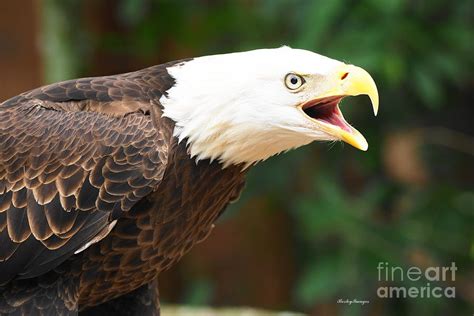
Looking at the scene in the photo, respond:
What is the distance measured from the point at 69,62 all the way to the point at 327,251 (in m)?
2.49

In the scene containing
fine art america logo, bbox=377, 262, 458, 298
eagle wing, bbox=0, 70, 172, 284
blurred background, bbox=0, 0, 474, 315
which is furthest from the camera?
fine art america logo, bbox=377, 262, 458, 298

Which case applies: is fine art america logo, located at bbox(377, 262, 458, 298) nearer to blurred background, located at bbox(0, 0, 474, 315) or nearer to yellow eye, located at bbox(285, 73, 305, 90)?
blurred background, located at bbox(0, 0, 474, 315)

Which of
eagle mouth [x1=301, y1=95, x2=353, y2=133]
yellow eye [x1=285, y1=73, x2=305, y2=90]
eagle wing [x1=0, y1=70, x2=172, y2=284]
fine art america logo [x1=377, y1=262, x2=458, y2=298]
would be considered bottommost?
fine art america logo [x1=377, y1=262, x2=458, y2=298]

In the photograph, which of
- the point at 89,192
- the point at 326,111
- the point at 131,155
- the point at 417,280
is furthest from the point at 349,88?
the point at 417,280

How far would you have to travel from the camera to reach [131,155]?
11.3 ft

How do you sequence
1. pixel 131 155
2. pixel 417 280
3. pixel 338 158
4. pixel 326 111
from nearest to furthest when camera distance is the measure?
pixel 131 155, pixel 326 111, pixel 417 280, pixel 338 158

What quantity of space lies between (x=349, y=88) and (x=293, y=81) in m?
0.20

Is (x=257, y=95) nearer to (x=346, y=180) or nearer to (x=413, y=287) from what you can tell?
(x=413, y=287)

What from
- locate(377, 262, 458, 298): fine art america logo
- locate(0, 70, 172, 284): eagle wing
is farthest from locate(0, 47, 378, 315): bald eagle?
locate(377, 262, 458, 298): fine art america logo

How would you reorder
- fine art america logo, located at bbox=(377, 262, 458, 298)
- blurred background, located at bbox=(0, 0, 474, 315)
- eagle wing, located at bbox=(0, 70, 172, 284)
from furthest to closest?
fine art america logo, located at bbox=(377, 262, 458, 298)
blurred background, located at bbox=(0, 0, 474, 315)
eagle wing, located at bbox=(0, 70, 172, 284)

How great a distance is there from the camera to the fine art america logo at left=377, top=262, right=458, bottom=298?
644 cm

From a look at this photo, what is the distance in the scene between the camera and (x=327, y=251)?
260 inches

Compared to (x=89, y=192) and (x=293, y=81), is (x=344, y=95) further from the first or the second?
(x=89, y=192)

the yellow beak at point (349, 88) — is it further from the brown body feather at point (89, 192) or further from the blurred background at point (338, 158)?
the blurred background at point (338, 158)
